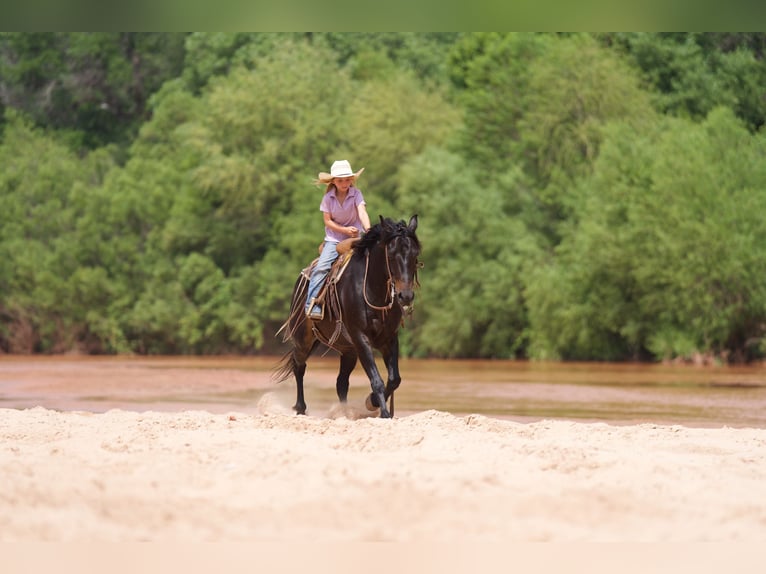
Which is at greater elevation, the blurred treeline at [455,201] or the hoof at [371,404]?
the blurred treeline at [455,201]

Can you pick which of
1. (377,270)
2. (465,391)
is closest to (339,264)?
(377,270)

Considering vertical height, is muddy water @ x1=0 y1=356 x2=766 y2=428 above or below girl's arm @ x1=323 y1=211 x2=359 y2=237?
below

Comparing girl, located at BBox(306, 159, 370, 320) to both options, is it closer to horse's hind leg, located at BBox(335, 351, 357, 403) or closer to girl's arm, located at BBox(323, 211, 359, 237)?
girl's arm, located at BBox(323, 211, 359, 237)

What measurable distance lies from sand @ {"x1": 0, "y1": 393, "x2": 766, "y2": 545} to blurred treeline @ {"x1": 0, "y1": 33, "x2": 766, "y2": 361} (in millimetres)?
26888

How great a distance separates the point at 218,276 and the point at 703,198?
2036cm

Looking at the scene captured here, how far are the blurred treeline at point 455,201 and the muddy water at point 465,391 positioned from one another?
4.11 m

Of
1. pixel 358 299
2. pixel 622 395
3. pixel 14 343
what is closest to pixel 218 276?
pixel 14 343

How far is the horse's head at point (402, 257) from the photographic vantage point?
1203 centimetres

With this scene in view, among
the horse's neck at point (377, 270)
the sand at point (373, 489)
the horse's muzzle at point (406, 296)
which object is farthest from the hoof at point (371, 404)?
the sand at point (373, 489)

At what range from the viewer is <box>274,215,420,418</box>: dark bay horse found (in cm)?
1216

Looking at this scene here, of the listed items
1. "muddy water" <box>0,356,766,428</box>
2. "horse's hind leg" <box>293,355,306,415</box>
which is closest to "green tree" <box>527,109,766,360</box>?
"muddy water" <box>0,356,766,428</box>

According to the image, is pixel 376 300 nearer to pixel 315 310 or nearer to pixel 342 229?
pixel 342 229

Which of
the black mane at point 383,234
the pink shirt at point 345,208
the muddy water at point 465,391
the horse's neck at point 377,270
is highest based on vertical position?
the pink shirt at point 345,208

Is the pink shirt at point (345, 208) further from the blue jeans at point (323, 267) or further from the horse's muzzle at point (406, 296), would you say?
the horse's muzzle at point (406, 296)
